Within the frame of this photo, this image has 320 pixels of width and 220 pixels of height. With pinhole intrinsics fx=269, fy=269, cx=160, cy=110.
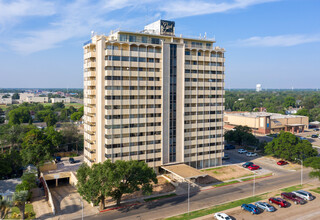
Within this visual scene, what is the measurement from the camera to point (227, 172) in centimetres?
7850

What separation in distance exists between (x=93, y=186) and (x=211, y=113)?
143ft

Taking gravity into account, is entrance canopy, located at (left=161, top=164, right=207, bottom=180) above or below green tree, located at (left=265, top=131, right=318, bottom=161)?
below

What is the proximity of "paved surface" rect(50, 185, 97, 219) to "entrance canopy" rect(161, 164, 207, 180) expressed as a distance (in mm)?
21760

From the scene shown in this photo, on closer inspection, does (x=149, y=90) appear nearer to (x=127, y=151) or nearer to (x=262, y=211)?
(x=127, y=151)

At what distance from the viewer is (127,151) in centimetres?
6931

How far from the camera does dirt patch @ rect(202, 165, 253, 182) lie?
74.6m

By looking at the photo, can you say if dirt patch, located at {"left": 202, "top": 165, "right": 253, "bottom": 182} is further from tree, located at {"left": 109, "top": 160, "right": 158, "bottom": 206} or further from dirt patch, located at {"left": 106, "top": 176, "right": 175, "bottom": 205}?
tree, located at {"left": 109, "top": 160, "right": 158, "bottom": 206}

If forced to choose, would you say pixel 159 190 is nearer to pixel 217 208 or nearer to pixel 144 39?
pixel 217 208

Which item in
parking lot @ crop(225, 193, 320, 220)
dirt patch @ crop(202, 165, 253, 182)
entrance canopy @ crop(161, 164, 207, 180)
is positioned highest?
entrance canopy @ crop(161, 164, 207, 180)

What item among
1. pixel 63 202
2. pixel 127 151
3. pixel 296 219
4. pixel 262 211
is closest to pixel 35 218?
pixel 63 202

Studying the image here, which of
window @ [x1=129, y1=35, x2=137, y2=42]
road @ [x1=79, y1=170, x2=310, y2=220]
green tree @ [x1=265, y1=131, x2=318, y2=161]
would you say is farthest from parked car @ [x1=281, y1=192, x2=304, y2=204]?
window @ [x1=129, y1=35, x2=137, y2=42]

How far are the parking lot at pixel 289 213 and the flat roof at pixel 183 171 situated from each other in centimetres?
1329

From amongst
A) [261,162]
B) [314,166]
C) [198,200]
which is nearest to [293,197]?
[314,166]

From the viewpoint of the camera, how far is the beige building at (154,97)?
6762 cm
